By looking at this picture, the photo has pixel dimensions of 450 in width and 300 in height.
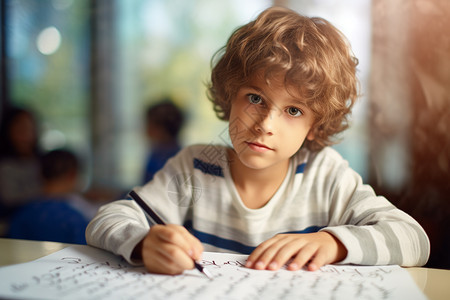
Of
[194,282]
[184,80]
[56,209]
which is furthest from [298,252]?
[56,209]

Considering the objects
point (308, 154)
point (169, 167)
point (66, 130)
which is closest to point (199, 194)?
point (169, 167)

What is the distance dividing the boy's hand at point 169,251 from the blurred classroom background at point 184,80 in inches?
11.8

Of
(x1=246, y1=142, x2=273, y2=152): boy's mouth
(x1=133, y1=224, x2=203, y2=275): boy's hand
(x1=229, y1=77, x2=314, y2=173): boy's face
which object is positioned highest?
(x1=229, y1=77, x2=314, y2=173): boy's face

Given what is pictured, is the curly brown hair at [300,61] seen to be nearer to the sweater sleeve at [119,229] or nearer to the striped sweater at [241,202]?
the striped sweater at [241,202]

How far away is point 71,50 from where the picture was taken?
109cm

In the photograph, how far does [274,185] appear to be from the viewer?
2.10ft

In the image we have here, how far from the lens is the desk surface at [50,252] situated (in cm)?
41

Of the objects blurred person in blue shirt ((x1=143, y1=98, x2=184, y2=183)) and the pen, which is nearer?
the pen

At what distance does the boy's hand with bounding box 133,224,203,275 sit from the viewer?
0.41 meters

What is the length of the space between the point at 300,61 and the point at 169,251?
0.31 m

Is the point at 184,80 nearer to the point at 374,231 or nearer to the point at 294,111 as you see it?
the point at 294,111

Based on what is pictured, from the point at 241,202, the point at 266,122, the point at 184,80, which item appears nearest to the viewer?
the point at 266,122

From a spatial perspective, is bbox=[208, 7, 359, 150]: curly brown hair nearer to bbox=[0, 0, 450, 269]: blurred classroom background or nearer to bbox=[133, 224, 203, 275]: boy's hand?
bbox=[0, 0, 450, 269]: blurred classroom background

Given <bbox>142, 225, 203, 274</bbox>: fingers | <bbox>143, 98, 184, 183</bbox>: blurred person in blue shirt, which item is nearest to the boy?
<bbox>142, 225, 203, 274</bbox>: fingers
